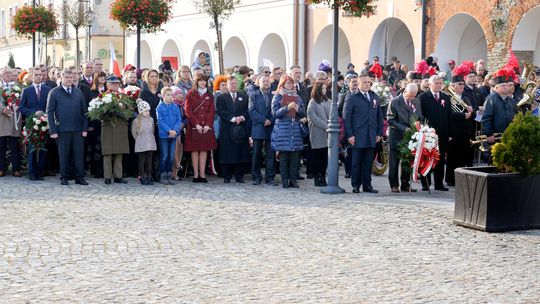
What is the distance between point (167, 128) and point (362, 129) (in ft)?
10.9

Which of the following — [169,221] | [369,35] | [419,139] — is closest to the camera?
[169,221]

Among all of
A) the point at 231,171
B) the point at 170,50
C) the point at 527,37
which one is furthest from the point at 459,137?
the point at 170,50

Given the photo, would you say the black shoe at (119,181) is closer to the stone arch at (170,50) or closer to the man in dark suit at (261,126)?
the man in dark suit at (261,126)

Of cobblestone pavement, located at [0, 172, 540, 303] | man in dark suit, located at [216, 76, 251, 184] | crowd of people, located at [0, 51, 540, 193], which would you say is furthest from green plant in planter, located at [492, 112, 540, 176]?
man in dark suit, located at [216, 76, 251, 184]

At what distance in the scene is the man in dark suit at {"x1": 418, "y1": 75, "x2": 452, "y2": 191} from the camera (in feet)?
57.3

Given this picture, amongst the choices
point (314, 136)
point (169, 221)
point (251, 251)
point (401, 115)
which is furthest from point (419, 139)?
point (251, 251)

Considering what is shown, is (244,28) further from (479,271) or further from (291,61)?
(479,271)

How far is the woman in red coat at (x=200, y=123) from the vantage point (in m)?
18.2

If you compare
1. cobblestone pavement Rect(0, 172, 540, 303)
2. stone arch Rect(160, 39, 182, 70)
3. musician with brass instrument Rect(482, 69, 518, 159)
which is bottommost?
cobblestone pavement Rect(0, 172, 540, 303)

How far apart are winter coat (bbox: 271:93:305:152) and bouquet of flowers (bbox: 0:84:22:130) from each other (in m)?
4.67

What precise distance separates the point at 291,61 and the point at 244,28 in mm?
4658

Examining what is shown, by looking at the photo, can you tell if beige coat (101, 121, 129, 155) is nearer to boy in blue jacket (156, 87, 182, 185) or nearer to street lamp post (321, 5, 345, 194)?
boy in blue jacket (156, 87, 182, 185)

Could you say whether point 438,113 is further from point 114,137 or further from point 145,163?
point 114,137

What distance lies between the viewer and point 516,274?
1016 centimetres
